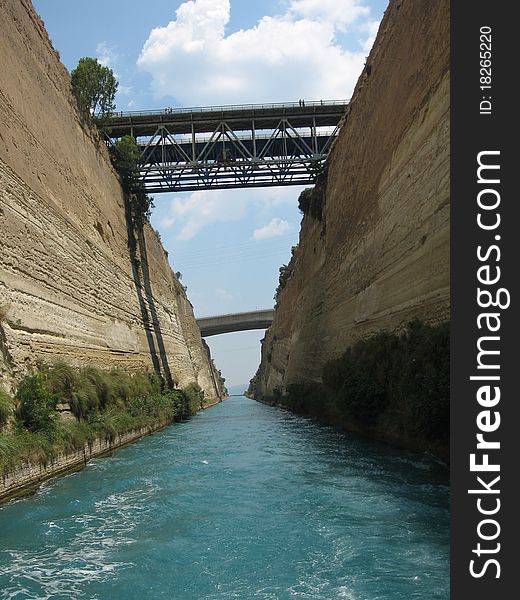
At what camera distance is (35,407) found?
9.54 metres

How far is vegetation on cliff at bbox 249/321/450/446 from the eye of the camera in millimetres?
9219

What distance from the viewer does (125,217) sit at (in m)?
26.2

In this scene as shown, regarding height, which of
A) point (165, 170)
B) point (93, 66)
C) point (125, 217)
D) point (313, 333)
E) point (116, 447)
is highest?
point (93, 66)

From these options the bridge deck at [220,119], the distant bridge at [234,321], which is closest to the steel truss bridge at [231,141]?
the bridge deck at [220,119]

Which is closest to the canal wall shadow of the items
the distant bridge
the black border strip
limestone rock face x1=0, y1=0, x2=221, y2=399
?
limestone rock face x1=0, y1=0, x2=221, y2=399

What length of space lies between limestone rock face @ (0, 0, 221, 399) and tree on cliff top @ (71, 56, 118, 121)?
4.01ft

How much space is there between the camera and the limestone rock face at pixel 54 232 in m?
12.1

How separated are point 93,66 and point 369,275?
14968 mm

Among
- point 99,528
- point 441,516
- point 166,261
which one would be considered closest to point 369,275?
point 441,516

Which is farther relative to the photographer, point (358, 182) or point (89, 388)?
point (358, 182)

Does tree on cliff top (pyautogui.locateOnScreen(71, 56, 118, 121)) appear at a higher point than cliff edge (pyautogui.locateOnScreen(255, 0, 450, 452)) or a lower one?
higher

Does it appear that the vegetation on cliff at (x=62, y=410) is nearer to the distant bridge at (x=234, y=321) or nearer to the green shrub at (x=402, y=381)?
the green shrub at (x=402, y=381)

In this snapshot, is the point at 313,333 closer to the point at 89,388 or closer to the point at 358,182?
the point at 358,182

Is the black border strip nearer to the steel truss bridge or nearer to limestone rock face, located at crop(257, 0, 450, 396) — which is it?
limestone rock face, located at crop(257, 0, 450, 396)
